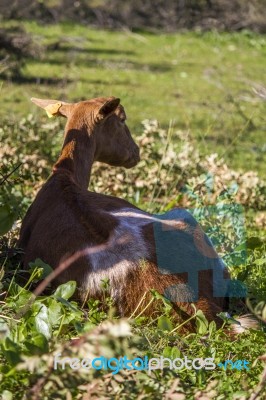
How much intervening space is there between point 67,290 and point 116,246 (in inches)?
17.2

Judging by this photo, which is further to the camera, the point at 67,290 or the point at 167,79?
the point at 167,79

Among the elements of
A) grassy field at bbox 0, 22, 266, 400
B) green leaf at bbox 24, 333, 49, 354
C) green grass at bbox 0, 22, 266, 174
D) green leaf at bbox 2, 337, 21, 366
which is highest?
green leaf at bbox 2, 337, 21, 366

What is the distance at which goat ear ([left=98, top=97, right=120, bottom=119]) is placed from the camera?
6.01 m

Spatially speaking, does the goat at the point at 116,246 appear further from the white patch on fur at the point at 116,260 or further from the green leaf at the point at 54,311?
the green leaf at the point at 54,311

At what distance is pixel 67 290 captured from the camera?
4.16m

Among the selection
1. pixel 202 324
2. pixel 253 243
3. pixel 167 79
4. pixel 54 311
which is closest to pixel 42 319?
pixel 54 311

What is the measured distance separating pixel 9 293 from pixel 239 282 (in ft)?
4.73

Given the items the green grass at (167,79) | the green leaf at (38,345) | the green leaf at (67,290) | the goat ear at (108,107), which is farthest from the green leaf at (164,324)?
the green grass at (167,79)

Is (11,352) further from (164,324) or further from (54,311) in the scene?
(164,324)

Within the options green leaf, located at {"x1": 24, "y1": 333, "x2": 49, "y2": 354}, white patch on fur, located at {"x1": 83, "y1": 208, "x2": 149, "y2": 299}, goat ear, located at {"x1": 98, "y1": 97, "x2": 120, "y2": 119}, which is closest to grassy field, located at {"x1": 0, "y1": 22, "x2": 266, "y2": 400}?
green leaf, located at {"x1": 24, "y1": 333, "x2": 49, "y2": 354}

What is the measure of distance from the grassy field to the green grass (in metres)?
0.05

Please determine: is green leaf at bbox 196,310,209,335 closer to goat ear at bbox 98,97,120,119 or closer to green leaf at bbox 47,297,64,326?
green leaf at bbox 47,297,64,326

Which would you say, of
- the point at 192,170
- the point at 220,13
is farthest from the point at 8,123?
the point at 220,13

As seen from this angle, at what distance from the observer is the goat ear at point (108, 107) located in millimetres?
6012
